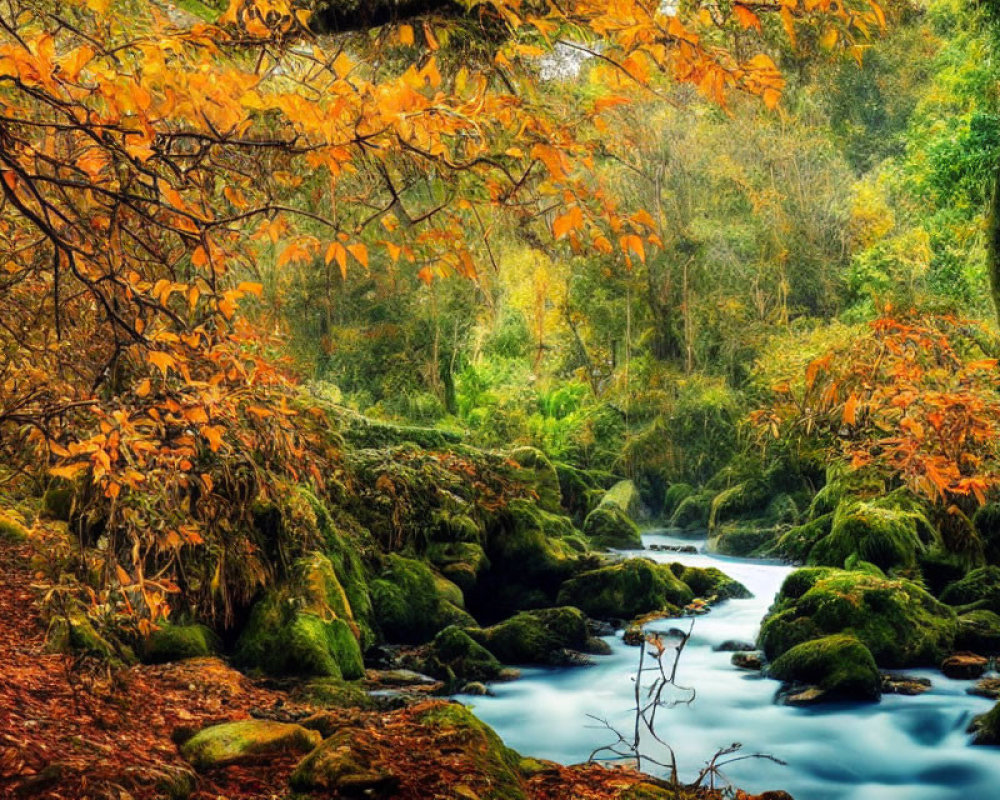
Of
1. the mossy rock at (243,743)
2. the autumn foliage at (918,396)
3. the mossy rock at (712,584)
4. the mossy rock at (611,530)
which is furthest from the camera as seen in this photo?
the mossy rock at (611,530)

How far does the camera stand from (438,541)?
36.0 ft

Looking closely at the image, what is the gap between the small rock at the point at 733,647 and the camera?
33.3 ft

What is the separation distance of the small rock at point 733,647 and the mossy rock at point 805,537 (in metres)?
3.32

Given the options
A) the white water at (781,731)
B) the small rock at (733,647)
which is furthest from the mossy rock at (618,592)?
the white water at (781,731)

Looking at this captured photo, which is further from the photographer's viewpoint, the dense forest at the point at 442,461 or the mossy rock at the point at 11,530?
the mossy rock at the point at 11,530

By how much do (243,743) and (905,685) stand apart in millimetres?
6183

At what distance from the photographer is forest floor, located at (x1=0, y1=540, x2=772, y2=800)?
12.6ft

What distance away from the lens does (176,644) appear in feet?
21.6

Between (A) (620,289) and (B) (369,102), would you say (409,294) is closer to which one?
(A) (620,289)

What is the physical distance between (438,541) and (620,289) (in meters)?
13.0

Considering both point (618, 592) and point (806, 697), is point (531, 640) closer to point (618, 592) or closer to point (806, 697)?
point (618, 592)

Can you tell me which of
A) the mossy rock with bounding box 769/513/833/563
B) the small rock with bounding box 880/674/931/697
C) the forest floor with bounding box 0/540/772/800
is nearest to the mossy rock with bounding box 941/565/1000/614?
the small rock with bounding box 880/674/931/697

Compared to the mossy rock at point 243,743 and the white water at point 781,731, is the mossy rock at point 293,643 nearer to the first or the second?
the white water at point 781,731

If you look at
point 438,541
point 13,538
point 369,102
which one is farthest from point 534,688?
point 369,102
